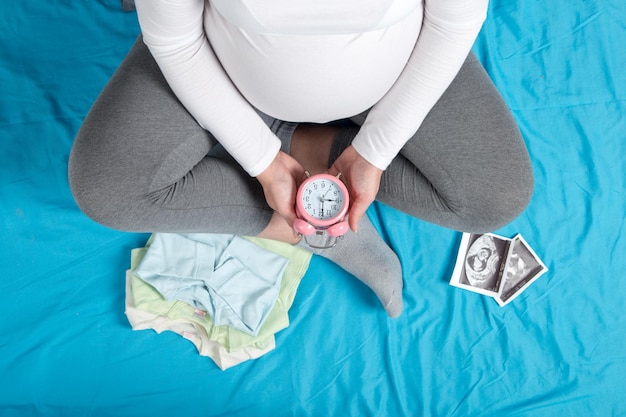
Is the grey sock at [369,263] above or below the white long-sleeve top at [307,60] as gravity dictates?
below

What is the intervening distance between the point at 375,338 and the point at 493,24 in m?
0.88

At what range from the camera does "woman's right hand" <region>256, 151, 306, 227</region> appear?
0.94 m

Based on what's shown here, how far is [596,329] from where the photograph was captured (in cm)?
126

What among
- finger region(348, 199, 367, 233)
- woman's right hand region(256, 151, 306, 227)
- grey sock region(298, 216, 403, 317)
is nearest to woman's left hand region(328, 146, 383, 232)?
finger region(348, 199, 367, 233)

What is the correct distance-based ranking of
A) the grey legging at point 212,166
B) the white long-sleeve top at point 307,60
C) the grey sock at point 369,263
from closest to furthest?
the white long-sleeve top at point 307,60, the grey legging at point 212,166, the grey sock at point 369,263

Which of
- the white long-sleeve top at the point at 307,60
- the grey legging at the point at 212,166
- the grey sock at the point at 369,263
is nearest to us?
the white long-sleeve top at the point at 307,60

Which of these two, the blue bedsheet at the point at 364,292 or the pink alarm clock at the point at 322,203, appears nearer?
the pink alarm clock at the point at 322,203

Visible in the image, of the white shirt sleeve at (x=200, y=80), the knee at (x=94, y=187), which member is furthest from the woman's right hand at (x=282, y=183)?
the knee at (x=94, y=187)

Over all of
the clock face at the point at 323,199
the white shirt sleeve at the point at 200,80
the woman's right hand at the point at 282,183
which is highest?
the white shirt sleeve at the point at 200,80

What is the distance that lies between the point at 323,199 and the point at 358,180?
0.08 m

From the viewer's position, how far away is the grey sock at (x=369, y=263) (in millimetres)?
1210

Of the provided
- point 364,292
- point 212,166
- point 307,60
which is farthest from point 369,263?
point 307,60

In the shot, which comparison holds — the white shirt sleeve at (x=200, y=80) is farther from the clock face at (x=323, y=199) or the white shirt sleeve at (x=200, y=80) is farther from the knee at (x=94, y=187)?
the knee at (x=94, y=187)

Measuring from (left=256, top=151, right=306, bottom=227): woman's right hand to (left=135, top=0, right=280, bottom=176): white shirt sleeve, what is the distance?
0.06 ft
